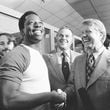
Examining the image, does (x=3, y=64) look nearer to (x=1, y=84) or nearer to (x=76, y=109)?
(x=1, y=84)

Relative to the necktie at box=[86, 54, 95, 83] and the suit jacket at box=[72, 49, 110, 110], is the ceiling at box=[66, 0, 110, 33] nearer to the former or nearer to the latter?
the necktie at box=[86, 54, 95, 83]

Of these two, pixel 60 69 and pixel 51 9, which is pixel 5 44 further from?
pixel 51 9

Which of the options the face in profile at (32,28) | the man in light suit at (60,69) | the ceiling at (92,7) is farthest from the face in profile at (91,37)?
the ceiling at (92,7)

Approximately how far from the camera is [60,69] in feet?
6.45

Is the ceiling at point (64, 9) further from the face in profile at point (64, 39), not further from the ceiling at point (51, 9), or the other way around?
the face in profile at point (64, 39)

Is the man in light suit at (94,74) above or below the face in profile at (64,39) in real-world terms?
below

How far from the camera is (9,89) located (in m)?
0.95

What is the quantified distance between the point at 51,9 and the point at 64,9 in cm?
64

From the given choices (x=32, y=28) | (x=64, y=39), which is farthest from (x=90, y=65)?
(x=64, y=39)

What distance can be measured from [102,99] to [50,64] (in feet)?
2.58

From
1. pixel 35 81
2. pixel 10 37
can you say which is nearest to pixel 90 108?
pixel 35 81

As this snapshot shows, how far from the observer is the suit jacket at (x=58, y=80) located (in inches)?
62.1

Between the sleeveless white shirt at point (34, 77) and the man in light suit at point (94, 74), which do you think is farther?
the man in light suit at point (94, 74)

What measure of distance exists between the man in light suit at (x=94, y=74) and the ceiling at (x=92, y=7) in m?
4.51
